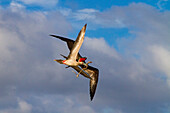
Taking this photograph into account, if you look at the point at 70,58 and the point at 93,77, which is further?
the point at 93,77

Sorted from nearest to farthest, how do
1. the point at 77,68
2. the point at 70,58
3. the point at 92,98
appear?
the point at 70,58
the point at 77,68
the point at 92,98

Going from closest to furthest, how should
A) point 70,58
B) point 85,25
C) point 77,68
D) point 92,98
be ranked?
1. point 85,25
2. point 70,58
3. point 77,68
4. point 92,98

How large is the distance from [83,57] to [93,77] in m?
7.85

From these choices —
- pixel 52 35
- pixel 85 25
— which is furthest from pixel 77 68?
pixel 85 25

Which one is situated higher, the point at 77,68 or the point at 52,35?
the point at 52,35

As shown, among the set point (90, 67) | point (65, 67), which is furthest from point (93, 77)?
point (65, 67)

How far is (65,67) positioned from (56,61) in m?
1.23

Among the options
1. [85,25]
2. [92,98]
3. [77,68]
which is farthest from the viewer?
[92,98]

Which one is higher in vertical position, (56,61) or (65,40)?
(65,40)

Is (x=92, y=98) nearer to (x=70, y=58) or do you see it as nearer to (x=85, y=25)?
(x=70, y=58)

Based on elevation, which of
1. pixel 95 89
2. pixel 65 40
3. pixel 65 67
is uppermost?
pixel 65 40

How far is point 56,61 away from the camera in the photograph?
3178cm

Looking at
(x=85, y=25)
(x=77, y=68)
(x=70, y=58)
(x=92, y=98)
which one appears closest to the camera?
(x=85, y=25)

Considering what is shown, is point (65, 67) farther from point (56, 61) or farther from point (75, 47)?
point (75, 47)
